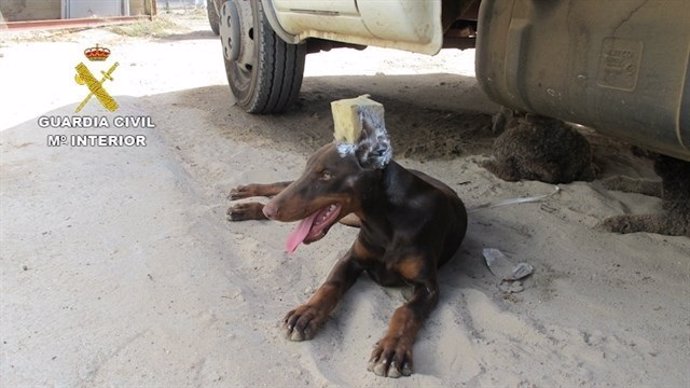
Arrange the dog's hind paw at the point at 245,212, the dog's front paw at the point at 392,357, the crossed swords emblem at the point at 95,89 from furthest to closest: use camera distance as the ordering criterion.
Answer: the crossed swords emblem at the point at 95,89 < the dog's hind paw at the point at 245,212 < the dog's front paw at the point at 392,357

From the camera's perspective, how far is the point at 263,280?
2.59 metres

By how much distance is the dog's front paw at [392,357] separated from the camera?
1.97 metres

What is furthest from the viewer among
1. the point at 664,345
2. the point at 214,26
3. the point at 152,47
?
the point at 214,26

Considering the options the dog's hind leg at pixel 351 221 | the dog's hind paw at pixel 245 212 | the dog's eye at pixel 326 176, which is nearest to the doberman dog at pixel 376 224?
the dog's eye at pixel 326 176

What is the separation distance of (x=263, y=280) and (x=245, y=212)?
2.10 feet

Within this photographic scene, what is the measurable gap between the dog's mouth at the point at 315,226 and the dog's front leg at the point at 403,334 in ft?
1.33

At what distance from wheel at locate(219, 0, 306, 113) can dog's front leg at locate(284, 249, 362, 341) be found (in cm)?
232

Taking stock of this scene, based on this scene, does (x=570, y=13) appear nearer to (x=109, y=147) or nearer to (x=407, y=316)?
(x=407, y=316)

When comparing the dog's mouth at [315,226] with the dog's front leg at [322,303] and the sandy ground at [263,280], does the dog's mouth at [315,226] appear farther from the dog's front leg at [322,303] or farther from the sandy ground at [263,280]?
the sandy ground at [263,280]

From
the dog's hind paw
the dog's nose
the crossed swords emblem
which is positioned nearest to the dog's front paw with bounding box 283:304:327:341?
the dog's nose

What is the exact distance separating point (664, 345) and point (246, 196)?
2.14 metres

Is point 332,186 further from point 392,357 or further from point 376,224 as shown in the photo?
point 392,357

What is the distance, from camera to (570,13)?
2.21 meters

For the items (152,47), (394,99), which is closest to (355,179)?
(394,99)
